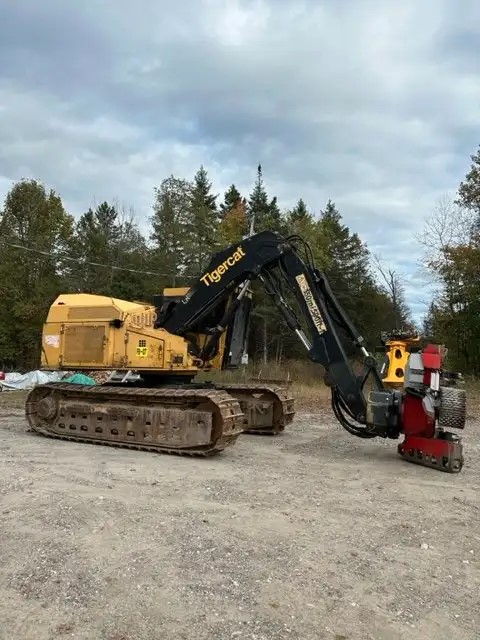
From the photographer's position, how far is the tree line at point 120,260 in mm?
38969

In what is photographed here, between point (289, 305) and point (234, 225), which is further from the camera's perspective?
point (234, 225)

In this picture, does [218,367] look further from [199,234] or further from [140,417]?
[199,234]

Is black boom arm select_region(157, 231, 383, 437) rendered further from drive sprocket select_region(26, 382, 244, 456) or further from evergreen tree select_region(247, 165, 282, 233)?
evergreen tree select_region(247, 165, 282, 233)

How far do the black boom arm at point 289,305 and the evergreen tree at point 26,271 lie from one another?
30.6 metres

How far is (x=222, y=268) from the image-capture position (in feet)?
A: 33.1

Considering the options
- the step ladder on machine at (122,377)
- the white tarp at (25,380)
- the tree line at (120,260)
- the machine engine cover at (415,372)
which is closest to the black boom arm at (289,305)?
the machine engine cover at (415,372)

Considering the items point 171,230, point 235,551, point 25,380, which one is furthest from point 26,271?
point 235,551

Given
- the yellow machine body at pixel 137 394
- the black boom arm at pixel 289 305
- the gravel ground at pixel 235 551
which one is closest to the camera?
the gravel ground at pixel 235 551

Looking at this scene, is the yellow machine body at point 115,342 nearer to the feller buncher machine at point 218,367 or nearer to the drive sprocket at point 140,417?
the feller buncher machine at point 218,367

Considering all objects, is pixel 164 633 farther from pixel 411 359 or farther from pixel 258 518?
pixel 411 359

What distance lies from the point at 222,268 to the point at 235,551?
5.93 metres

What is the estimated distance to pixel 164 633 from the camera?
3488 mm

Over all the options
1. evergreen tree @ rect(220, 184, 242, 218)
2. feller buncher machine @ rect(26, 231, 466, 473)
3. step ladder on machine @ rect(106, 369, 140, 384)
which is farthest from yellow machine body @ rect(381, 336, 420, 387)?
evergreen tree @ rect(220, 184, 242, 218)

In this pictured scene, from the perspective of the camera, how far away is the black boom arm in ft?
29.6
